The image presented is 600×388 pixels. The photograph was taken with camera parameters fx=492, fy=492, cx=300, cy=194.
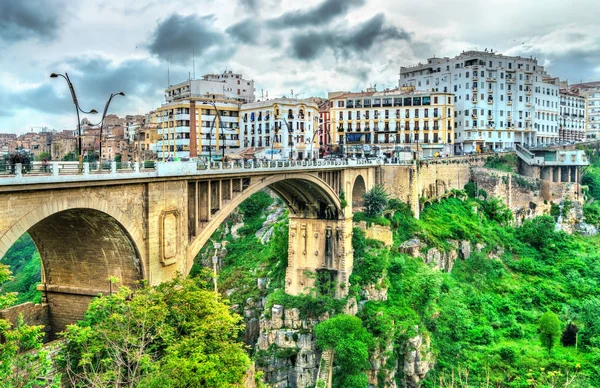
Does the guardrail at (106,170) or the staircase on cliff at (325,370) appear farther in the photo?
the staircase on cliff at (325,370)

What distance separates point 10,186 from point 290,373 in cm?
2945

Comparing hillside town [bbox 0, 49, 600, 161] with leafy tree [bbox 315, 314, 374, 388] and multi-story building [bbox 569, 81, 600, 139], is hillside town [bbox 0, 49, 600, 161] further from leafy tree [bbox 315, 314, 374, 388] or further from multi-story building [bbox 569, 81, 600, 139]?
leafy tree [bbox 315, 314, 374, 388]

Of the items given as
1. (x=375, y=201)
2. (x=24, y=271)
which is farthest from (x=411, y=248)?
(x=24, y=271)

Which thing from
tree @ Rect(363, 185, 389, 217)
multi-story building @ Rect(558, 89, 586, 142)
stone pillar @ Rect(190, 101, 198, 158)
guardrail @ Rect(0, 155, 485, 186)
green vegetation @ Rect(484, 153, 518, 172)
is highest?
multi-story building @ Rect(558, 89, 586, 142)

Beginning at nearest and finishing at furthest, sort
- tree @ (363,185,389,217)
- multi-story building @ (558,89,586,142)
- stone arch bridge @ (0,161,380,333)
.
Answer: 1. stone arch bridge @ (0,161,380,333)
2. tree @ (363,185,389,217)
3. multi-story building @ (558,89,586,142)

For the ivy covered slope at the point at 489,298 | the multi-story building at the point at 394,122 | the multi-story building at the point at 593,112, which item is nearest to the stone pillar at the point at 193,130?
the multi-story building at the point at 394,122

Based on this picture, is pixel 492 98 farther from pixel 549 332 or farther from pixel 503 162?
pixel 549 332

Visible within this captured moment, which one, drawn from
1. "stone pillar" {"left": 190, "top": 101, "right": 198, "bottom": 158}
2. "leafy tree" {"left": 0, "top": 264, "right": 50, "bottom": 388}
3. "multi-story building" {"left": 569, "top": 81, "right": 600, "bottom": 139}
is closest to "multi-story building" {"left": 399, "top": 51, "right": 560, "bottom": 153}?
"multi-story building" {"left": 569, "top": 81, "right": 600, "bottom": 139}

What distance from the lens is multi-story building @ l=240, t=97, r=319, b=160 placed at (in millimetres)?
67250

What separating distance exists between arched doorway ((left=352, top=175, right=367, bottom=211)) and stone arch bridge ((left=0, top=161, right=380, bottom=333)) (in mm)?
23769

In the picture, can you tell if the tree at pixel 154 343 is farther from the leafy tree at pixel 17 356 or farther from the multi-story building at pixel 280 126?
the multi-story building at pixel 280 126

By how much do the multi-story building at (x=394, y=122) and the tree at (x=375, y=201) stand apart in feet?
81.6

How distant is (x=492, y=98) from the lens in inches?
3150

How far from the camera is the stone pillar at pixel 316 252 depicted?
4284 centimetres
